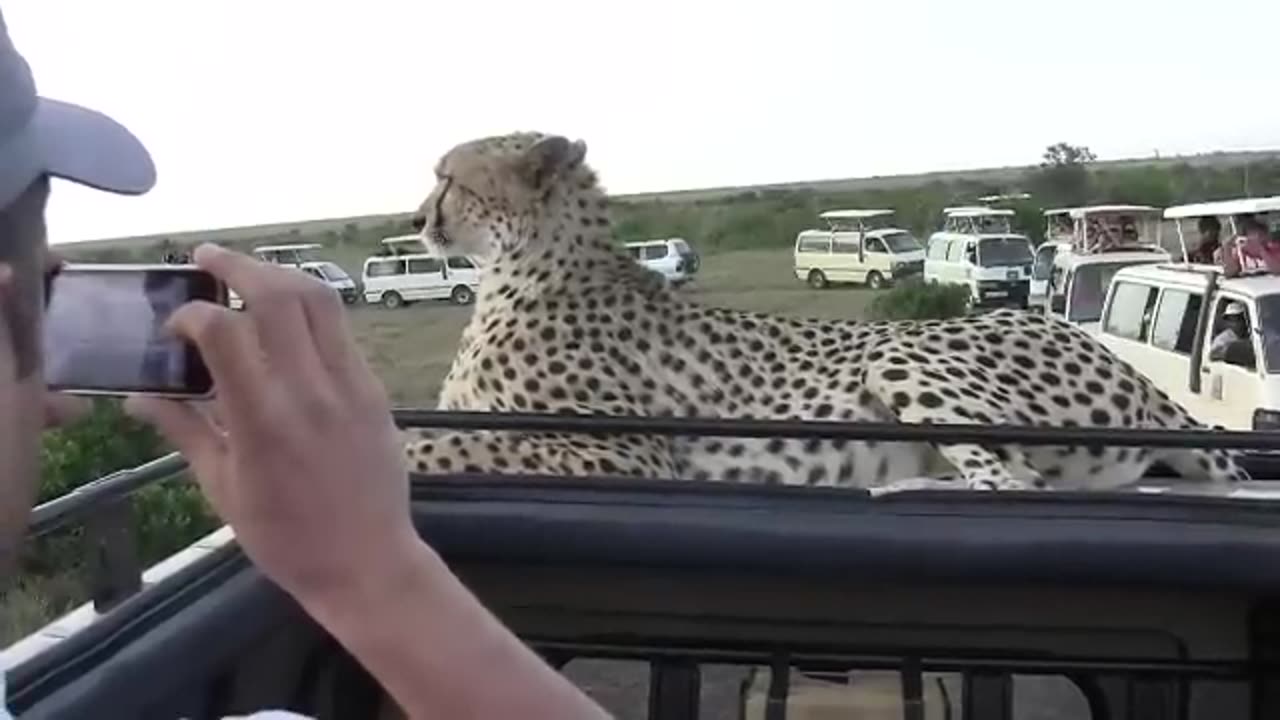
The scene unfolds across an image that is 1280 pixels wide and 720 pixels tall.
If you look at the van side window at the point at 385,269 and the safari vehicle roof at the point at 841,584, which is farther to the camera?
the van side window at the point at 385,269

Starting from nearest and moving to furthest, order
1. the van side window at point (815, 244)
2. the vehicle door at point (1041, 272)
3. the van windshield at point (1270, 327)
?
the van windshield at point (1270, 327) < the vehicle door at point (1041, 272) < the van side window at point (815, 244)

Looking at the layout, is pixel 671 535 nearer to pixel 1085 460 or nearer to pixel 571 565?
pixel 571 565

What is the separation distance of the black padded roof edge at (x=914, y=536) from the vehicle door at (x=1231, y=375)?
242 inches

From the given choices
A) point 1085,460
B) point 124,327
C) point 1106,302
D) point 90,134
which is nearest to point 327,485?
point 124,327

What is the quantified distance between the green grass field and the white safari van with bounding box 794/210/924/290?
242mm

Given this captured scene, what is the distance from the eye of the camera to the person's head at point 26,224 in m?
0.91

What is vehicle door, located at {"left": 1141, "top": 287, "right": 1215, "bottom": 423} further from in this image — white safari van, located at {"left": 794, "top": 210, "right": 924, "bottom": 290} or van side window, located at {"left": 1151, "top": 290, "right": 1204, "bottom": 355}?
white safari van, located at {"left": 794, "top": 210, "right": 924, "bottom": 290}

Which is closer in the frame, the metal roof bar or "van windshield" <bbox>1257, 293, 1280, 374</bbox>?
the metal roof bar

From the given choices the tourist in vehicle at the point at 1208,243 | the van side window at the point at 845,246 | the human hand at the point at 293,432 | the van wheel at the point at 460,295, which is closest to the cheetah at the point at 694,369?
the human hand at the point at 293,432

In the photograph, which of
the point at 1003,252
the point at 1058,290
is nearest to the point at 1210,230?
the point at 1058,290

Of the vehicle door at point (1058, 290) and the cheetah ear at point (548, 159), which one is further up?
the cheetah ear at point (548, 159)

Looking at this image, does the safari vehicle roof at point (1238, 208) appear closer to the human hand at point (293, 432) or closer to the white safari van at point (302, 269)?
the white safari van at point (302, 269)

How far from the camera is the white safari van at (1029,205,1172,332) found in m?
12.0

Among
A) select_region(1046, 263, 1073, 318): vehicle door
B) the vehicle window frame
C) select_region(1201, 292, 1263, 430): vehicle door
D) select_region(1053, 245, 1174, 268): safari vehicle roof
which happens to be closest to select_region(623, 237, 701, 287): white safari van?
select_region(1046, 263, 1073, 318): vehicle door
